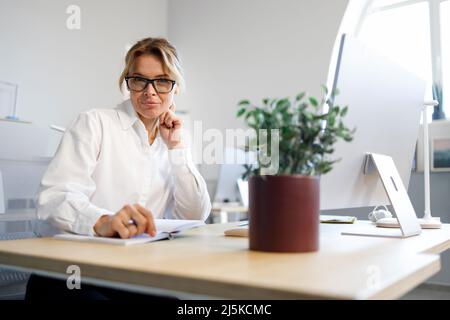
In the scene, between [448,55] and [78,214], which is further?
[448,55]

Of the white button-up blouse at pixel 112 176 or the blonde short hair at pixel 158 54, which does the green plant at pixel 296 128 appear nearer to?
the white button-up blouse at pixel 112 176

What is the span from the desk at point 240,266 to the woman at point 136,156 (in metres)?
0.25

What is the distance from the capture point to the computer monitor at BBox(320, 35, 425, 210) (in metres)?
0.96

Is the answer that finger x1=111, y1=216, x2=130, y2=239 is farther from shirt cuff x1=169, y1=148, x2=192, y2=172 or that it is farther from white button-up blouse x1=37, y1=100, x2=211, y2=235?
shirt cuff x1=169, y1=148, x2=192, y2=172

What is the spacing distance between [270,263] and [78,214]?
1.72ft

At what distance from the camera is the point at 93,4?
4082 mm

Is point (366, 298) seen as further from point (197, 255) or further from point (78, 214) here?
point (78, 214)

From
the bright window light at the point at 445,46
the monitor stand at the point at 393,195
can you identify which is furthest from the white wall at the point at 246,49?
the monitor stand at the point at 393,195

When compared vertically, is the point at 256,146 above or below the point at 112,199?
above

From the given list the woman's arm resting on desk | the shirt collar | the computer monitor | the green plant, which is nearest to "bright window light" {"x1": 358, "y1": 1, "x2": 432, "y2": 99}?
Answer: the computer monitor

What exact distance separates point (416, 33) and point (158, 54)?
10.5ft

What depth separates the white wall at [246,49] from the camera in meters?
3.90
